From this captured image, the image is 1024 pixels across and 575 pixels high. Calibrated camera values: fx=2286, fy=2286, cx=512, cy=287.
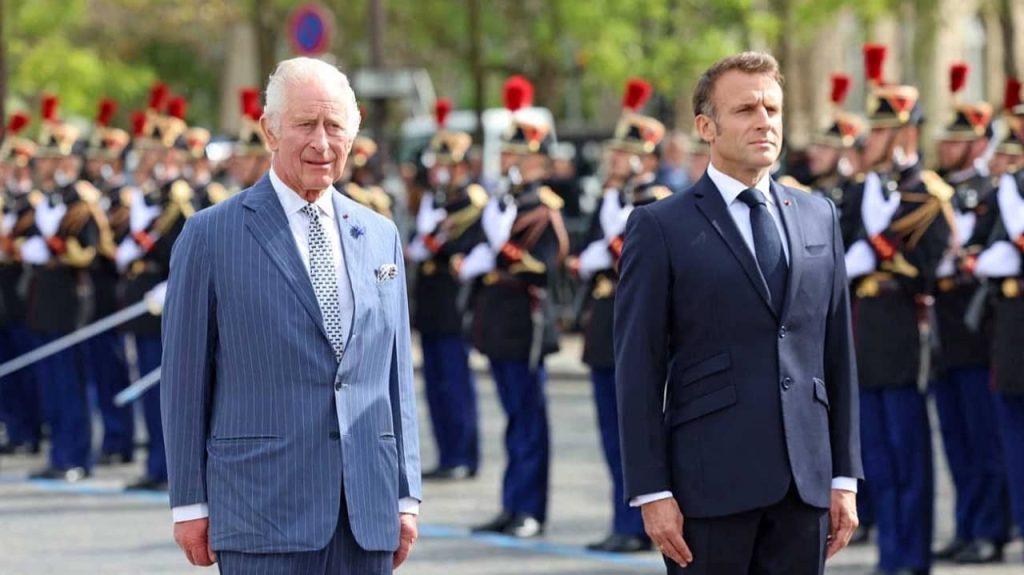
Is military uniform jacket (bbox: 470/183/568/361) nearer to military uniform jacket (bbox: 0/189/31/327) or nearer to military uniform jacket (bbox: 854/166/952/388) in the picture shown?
military uniform jacket (bbox: 854/166/952/388)

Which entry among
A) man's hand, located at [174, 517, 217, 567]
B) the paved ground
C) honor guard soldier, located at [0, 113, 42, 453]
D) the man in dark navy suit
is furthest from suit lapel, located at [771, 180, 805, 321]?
honor guard soldier, located at [0, 113, 42, 453]

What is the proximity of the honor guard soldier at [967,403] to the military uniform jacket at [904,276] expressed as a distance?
1.15ft

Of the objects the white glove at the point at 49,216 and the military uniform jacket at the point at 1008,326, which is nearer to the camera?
the military uniform jacket at the point at 1008,326

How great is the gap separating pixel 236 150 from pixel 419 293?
5.47 feet

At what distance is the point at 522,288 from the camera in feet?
41.2

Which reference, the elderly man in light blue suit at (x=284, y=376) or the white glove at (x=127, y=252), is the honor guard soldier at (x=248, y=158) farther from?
the elderly man in light blue suit at (x=284, y=376)

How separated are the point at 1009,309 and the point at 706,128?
4.68m

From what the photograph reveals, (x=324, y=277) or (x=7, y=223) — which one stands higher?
(x=324, y=277)

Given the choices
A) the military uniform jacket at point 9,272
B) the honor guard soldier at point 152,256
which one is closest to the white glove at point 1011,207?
the honor guard soldier at point 152,256

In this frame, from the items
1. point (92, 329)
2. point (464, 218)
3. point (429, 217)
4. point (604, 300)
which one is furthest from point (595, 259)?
point (92, 329)

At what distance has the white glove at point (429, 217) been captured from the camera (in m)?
14.1

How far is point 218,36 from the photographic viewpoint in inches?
1699

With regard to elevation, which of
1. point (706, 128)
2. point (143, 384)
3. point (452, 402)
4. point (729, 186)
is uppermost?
point (706, 128)

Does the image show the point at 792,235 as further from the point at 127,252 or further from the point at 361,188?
the point at 127,252
